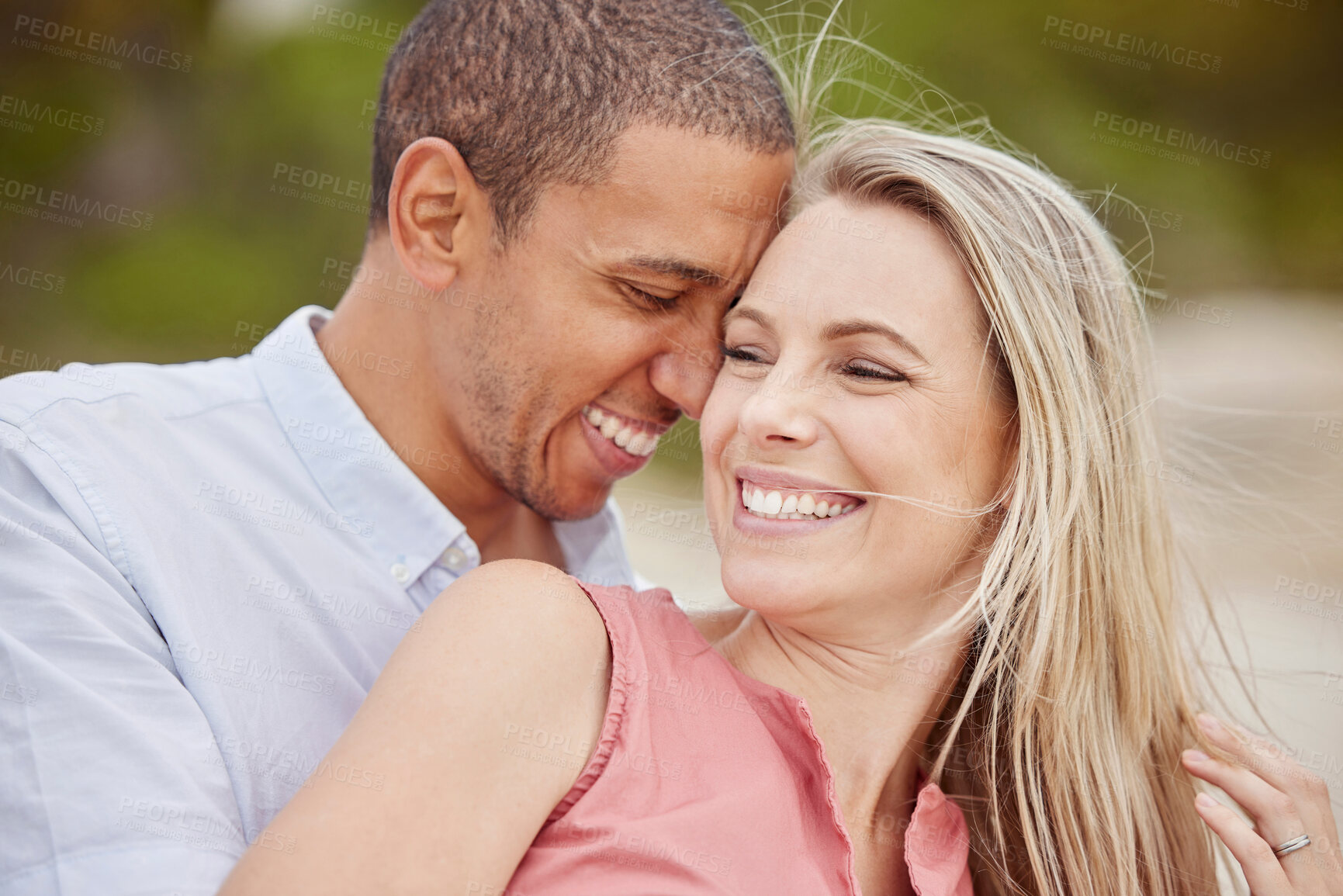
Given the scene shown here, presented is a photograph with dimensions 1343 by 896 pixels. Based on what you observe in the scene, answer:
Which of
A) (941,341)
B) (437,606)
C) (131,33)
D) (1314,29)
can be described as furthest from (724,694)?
(1314,29)

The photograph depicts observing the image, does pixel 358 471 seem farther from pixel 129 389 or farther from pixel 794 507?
pixel 794 507

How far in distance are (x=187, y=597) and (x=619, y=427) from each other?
1110 mm

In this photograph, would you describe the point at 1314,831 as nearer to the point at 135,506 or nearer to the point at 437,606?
the point at 437,606

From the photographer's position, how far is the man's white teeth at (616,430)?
8.99ft

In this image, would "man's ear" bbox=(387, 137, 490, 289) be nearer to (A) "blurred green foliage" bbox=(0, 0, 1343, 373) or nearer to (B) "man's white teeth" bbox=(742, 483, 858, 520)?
(B) "man's white teeth" bbox=(742, 483, 858, 520)

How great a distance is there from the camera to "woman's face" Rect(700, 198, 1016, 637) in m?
Answer: 1.99

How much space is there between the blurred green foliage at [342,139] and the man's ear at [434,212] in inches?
340

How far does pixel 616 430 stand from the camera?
9.05 ft

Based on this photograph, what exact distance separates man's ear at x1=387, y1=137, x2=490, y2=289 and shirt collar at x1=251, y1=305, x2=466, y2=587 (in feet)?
1.17

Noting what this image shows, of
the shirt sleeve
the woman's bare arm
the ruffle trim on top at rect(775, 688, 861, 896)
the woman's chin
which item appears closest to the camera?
the woman's bare arm

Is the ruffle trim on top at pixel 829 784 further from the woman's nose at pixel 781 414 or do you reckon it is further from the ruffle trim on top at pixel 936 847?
the woman's nose at pixel 781 414

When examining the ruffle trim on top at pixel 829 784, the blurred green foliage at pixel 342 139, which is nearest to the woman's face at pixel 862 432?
the ruffle trim on top at pixel 829 784

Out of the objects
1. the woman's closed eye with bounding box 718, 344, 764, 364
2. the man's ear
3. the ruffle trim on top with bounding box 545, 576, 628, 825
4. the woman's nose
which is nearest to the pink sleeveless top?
the ruffle trim on top with bounding box 545, 576, 628, 825

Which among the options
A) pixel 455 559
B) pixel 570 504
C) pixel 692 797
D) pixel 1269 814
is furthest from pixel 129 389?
pixel 1269 814
